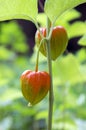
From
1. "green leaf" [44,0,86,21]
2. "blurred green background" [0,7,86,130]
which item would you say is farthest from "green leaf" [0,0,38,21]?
"blurred green background" [0,7,86,130]

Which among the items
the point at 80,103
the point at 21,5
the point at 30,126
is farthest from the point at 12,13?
the point at 30,126

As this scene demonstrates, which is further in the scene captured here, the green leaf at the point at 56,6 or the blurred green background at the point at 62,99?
the blurred green background at the point at 62,99

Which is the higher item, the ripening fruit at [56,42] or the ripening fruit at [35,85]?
the ripening fruit at [56,42]

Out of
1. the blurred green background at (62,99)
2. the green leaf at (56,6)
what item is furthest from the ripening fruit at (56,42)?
the blurred green background at (62,99)

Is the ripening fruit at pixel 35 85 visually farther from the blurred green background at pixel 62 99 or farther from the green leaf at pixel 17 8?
the blurred green background at pixel 62 99

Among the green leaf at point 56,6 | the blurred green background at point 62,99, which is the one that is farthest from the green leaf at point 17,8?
the blurred green background at point 62,99

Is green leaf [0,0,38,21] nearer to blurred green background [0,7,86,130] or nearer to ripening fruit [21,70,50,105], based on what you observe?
ripening fruit [21,70,50,105]

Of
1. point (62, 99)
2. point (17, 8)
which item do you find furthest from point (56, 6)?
point (62, 99)
